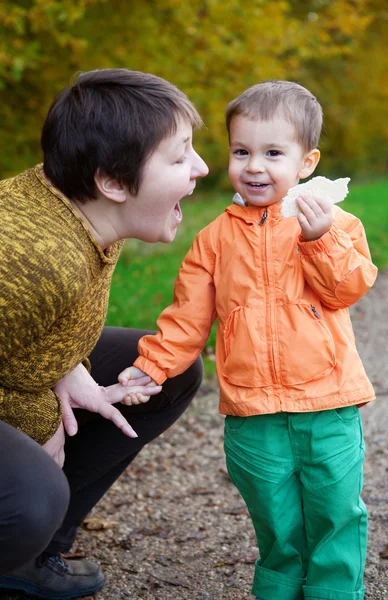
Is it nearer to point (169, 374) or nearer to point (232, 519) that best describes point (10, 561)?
point (169, 374)

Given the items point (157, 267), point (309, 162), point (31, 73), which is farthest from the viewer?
point (31, 73)

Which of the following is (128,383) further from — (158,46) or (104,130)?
(158,46)

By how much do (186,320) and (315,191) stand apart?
0.55m

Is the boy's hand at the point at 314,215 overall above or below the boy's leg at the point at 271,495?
above

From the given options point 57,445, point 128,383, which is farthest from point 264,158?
point 57,445

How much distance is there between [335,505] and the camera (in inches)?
88.7

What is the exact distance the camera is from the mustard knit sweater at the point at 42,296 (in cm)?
201

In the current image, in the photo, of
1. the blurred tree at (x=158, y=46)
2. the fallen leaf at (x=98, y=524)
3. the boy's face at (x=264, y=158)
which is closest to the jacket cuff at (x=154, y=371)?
the boy's face at (x=264, y=158)

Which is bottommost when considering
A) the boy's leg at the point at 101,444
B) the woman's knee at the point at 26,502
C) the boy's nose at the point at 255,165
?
the boy's leg at the point at 101,444

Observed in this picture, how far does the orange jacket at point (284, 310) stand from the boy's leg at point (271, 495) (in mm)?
81

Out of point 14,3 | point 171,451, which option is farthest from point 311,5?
point 171,451

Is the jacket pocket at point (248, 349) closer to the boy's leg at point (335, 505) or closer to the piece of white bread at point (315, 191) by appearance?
the boy's leg at point (335, 505)

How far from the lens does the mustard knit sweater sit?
2006 millimetres

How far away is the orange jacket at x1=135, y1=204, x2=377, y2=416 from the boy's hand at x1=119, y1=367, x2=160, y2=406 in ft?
0.35
